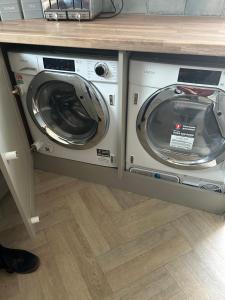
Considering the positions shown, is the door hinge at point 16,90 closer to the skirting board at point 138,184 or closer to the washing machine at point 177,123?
the skirting board at point 138,184

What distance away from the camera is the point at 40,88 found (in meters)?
1.24

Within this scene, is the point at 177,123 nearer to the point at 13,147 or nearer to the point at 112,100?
the point at 112,100

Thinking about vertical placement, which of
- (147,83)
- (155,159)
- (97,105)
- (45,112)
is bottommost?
(155,159)

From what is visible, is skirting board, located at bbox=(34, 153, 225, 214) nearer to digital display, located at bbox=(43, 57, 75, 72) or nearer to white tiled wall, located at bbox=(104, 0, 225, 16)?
digital display, located at bbox=(43, 57, 75, 72)

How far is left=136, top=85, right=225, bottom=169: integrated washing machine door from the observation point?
999mm

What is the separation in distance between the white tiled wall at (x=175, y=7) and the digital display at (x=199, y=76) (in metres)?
0.74

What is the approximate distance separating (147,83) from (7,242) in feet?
3.56

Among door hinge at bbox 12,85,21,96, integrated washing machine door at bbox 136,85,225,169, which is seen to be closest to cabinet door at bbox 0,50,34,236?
door hinge at bbox 12,85,21,96

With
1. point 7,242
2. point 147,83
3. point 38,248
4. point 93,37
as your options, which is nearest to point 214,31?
point 147,83

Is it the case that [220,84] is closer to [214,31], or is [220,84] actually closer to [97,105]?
[214,31]

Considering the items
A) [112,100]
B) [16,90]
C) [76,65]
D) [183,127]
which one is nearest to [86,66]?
[76,65]

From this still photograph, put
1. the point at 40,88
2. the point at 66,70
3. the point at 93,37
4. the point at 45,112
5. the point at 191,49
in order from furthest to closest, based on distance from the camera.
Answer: the point at 45,112, the point at 40,88, the point at 66,70, the point at 93,37, the point at 191,49

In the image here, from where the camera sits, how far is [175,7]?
4.68 ft

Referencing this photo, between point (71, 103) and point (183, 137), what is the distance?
0.69m
